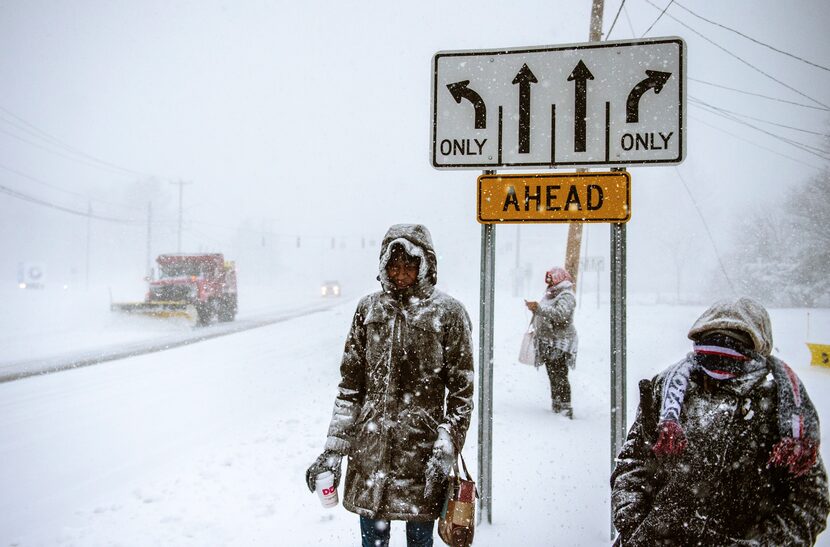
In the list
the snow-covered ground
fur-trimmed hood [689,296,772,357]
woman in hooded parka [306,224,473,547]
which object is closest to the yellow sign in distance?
the snow-covered ground

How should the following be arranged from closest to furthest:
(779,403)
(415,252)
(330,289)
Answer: (779,403), (415,252), (330,289)

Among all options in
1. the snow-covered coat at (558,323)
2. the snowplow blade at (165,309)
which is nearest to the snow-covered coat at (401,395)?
the snow-covered coat at (558,323)

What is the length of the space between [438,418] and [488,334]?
1256mm

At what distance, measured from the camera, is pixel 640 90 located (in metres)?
3.31

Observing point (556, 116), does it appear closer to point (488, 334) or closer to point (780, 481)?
point (488, 334)

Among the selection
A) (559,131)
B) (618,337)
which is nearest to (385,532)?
(618,337)

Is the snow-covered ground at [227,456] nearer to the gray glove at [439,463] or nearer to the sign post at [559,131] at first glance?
the sign post at [559,131]

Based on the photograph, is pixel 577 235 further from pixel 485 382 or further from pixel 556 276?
pixel 485 382

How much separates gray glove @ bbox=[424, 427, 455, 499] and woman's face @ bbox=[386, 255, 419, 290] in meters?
0.71

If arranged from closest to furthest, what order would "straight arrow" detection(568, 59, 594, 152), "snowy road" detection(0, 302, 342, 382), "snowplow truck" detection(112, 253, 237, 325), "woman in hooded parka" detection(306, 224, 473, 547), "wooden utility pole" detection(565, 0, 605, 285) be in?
"woman in hooded parka" detection(306, 224, 473, 547)
"straight arrow" detection(568, 59, 594, 152)
"wooden utility pole" detection(565, 0, 605, 285)
"snowy road" detection(0, 302, 342, 382)
"snowplow truck" detection(112, 253, 237, 325)

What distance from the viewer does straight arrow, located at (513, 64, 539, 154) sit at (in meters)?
3.49

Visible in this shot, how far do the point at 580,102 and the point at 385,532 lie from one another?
285cm

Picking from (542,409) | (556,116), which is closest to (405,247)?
(556,116)

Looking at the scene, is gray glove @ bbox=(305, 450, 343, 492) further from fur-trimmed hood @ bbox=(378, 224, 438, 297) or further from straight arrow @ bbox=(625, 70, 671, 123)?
straight arrow @ bbox=(625, 70, 671, 123)
